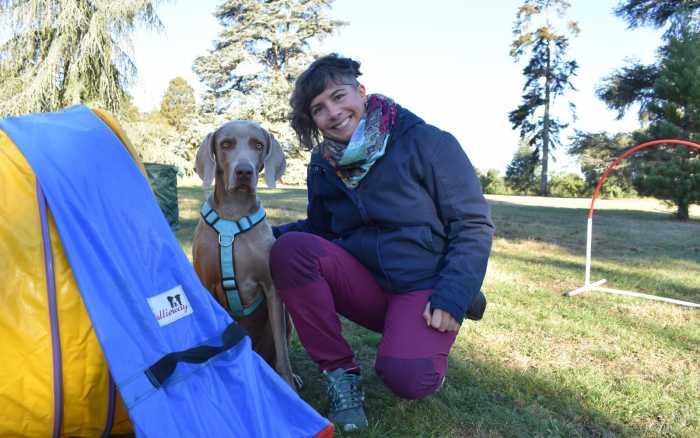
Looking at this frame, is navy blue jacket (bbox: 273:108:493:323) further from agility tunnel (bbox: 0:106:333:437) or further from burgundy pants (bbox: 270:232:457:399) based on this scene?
agility tunnel (bbox: 0:106:333:437)

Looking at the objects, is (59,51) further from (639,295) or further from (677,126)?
(677,126)

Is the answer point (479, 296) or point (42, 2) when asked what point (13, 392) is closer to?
point (479, 296)

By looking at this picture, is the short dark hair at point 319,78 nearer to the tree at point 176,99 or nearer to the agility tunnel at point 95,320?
the agility tunnel at point 95,320

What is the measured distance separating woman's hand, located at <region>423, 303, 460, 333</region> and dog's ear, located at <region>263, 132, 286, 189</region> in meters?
1.38

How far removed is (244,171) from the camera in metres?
2.73

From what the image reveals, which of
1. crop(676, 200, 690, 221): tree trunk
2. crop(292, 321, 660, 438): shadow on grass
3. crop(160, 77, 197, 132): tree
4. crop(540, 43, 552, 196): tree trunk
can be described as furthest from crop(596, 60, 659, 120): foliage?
crop(160, 77, 197, 132): tree

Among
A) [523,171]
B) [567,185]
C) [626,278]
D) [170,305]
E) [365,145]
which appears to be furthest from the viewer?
[523,171]

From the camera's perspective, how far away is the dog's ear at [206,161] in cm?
287

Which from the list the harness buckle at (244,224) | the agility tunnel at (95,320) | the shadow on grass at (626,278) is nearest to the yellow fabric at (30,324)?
the agility tunnel at (95,320)

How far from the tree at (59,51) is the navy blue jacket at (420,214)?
10338 millimetres

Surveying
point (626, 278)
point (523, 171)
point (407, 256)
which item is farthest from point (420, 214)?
point (523, 171)

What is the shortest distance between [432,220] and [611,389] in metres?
1.33

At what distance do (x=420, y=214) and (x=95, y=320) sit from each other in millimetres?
1374

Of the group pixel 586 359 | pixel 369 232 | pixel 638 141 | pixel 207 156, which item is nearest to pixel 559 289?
pixel 586 359
